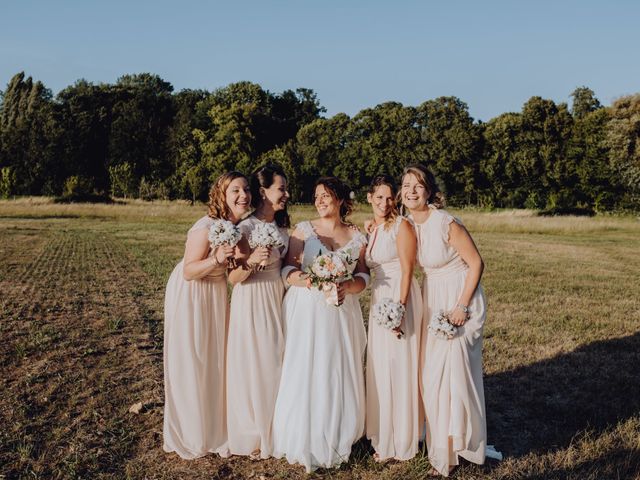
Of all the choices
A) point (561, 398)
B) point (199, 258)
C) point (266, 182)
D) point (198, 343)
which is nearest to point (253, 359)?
point (198, 343)

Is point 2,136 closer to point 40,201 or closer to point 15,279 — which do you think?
point 40,201

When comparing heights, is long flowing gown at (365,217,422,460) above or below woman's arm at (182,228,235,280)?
below

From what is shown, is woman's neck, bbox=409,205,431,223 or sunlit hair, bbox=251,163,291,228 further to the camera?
sunlit hair, bbox=251,163,291,228

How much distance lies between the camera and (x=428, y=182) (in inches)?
201

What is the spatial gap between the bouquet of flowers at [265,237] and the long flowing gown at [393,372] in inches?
37.2

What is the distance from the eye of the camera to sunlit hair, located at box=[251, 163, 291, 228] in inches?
208

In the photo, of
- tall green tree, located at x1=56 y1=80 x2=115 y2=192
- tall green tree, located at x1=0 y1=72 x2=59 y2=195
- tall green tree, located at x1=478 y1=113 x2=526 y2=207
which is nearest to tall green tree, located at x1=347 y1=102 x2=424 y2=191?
tall green tree, located at x1=478 y1=113 x2=526 y2=207

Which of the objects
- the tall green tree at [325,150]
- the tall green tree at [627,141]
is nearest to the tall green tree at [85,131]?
the tall green tree at [325,150]

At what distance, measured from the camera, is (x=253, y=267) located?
4996 millimetres

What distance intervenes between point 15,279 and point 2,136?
57.4 metres

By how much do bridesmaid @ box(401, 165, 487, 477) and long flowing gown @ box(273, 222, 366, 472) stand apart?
630 millimetres

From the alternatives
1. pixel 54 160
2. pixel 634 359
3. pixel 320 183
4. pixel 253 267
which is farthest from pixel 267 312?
pixel 54 160

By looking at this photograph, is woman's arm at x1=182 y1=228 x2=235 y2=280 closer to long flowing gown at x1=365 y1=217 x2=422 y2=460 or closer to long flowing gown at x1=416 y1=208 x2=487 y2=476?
long flowing gown at x1=365 y1=217 x2=422 y2=460

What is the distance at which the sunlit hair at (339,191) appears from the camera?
5.24m
